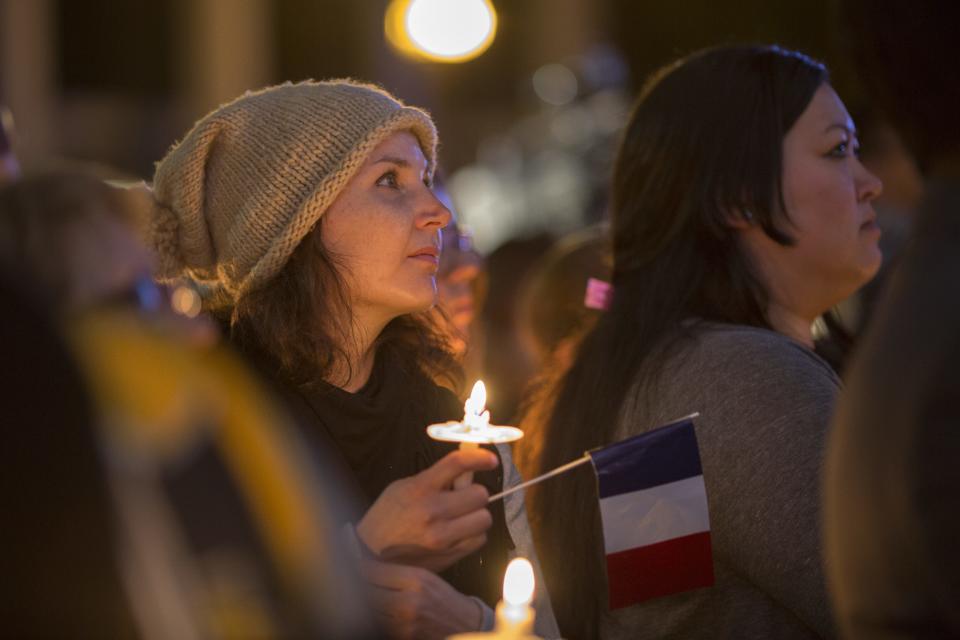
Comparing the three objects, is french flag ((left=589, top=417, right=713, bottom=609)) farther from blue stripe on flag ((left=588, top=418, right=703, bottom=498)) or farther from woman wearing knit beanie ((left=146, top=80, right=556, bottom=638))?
woman wearing knit beanie ((left=146, top=80, right=556, bottom=638))

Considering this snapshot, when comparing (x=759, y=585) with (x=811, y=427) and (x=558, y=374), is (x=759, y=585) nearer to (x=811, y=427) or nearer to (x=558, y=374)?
(x=811, y=427)

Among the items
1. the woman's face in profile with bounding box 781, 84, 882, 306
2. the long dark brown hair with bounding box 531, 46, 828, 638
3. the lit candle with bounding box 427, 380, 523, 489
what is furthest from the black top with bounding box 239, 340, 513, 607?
the woman's face in profile with bounding box 781, 84, 882, 306

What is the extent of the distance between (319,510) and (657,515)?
1.21 m

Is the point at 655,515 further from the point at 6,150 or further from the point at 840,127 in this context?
the point at 6,150

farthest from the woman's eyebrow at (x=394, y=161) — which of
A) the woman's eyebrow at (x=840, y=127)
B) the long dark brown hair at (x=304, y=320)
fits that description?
the woman's eyebrow at (x=840, y=127)

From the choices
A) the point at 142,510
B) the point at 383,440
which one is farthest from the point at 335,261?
the point at 142,510

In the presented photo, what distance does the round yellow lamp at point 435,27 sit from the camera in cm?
837

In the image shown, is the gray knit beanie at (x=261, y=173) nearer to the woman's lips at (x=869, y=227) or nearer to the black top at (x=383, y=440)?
the black top at (x=383, y=440)

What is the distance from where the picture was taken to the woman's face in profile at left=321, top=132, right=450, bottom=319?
254 cm

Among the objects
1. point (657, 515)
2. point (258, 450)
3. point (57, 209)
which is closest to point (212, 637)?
point (258, 450)

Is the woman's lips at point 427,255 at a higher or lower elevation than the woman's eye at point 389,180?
lower

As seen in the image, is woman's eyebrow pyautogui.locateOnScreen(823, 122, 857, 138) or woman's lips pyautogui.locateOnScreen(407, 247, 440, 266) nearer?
woman's lips pyautogui.locateOnScreen(407, 247, 440, 266)

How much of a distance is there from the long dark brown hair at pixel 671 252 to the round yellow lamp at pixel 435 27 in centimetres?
566

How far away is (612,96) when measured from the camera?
36.2 ft
